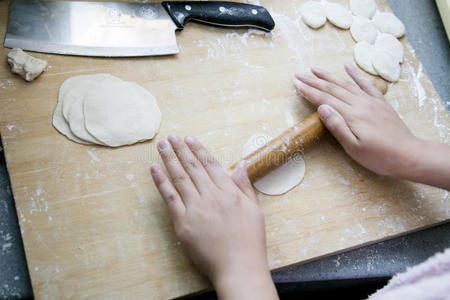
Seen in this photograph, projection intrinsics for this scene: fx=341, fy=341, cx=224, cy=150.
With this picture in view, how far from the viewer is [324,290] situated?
93 cm

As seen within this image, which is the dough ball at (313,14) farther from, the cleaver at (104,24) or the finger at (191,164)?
the finger at (191,164)

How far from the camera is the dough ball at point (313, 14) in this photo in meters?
1.11

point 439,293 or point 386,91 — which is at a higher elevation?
point 386,91

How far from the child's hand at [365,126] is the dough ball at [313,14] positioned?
0.80ft

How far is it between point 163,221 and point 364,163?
21.2 inches

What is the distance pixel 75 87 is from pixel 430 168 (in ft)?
3.07

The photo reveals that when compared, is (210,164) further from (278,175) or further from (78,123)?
(78,123)

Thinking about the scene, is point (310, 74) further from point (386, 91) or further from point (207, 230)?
point (207, 230)

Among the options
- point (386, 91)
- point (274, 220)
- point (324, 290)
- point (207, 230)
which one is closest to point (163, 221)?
point (207, 230)

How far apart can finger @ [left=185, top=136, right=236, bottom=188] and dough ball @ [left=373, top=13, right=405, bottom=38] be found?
2.65 ft

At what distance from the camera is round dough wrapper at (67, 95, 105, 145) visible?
811 mm

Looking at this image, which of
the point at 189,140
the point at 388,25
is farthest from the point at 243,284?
the point at 388,25

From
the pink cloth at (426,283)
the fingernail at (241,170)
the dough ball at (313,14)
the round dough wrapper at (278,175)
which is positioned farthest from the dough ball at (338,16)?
the pink cloth at (426,283)

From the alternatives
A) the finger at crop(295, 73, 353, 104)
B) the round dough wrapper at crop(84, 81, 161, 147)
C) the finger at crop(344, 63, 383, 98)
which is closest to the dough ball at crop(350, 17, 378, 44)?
the finger at crop(344, 63, 383, 98)
